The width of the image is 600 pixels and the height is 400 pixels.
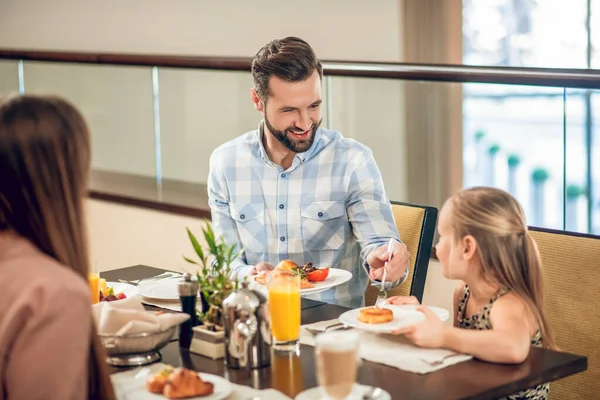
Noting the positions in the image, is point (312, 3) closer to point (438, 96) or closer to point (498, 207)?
point (438, 96)

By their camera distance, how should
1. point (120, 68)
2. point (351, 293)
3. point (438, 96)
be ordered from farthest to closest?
1. point (120, 68)
2. point (438, 96)
3. point (351, 293)

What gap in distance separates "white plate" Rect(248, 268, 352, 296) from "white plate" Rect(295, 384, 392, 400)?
1.83 feet

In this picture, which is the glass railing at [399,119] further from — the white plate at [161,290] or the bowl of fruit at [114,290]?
the bowl of fruit at [114,290]

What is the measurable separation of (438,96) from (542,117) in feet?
1.58

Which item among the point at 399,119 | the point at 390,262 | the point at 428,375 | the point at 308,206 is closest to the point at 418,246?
the point at 390,262

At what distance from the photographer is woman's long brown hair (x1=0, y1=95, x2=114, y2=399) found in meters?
1.42

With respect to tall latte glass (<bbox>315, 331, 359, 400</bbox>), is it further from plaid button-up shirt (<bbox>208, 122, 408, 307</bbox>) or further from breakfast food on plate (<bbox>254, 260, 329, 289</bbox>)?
plaid button-up shirt (<bbox>208, 122, 408, 307</bbox>)

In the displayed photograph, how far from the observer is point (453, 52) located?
5250mm

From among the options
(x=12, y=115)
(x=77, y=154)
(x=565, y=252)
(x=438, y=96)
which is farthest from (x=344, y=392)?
(x=438, y=96)

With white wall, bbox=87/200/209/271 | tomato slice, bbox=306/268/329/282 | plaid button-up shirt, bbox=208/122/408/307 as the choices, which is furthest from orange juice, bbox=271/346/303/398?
white wall, bbox=87/200/209/271

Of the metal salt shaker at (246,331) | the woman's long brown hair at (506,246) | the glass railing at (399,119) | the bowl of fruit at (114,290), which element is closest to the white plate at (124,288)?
the bowl of fruit at (114,290)

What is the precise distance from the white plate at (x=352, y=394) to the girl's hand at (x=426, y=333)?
0.24 meters

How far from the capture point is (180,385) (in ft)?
5.56

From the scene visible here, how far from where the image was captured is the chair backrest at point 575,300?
2.26 m
